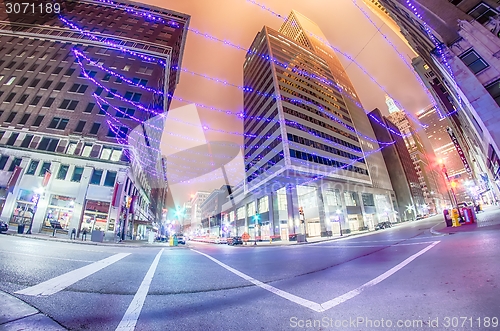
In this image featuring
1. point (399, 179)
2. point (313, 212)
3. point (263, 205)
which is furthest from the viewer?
point (399, 179)

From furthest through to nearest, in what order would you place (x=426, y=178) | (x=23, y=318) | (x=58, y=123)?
(x=426, y=178) → (x=58, y=123) → (x=23, y=318)

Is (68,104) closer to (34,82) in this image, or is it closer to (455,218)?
(34,82)

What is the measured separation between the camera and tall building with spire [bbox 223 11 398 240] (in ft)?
120

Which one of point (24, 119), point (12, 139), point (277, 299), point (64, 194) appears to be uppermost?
point (24, 119)

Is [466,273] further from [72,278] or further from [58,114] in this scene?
[58,114]

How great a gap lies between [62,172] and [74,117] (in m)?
8.57

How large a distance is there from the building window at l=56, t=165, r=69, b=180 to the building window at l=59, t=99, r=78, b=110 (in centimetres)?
963

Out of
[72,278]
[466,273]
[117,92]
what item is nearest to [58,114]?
[117,92]

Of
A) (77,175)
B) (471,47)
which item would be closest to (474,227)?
(471,47)

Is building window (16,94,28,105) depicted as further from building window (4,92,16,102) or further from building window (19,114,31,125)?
building window (19,114,31,125)

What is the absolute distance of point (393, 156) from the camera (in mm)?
67562

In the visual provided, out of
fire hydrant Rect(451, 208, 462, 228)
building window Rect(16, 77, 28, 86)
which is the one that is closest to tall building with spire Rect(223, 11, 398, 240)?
fire hydrant Rect(451, 208, 462, 228)

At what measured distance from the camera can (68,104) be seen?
2822 cm

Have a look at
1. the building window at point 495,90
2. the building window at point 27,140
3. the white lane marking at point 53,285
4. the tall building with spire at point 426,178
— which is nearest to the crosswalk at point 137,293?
the white lane marking at point 53,285
